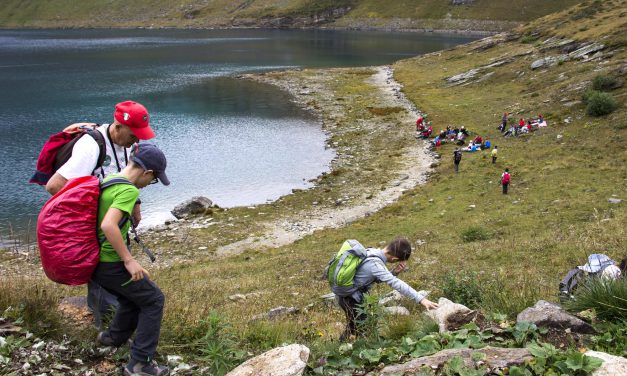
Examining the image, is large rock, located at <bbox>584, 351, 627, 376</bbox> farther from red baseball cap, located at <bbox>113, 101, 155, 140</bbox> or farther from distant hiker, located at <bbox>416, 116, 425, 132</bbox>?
distant hiker, located at <bbox>416, 116, 425, 132</bbox>

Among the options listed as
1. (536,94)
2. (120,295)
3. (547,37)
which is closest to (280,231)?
(120,295)

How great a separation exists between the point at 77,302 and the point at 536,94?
58384mm

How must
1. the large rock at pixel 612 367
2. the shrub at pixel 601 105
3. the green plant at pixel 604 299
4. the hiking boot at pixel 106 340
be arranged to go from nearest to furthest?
the large rock at pixel 612 367
the green plant at pixel 604 299
the hiking boot at pixel 106 340
the shrub at pixel 601 105

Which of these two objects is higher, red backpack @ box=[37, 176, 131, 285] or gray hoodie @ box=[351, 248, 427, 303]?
red backpack @ box=[37, 176, 131, 285]

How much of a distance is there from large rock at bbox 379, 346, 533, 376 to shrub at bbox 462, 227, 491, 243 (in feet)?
54.8

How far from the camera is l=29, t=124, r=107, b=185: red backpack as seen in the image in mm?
6902

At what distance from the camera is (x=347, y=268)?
24.7 feet

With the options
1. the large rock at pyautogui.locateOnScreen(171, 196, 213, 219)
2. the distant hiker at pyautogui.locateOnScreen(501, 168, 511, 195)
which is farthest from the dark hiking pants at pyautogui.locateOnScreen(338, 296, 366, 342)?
the large rock at pyautogui.locateOnScreen(171, 196, 213, 219)

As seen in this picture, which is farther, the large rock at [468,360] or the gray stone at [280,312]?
the gray stone at [280,312]

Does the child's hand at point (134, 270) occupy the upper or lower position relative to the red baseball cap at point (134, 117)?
lower

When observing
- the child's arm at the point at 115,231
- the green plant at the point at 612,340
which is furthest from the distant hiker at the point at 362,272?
the child's arm at the point at 115,231

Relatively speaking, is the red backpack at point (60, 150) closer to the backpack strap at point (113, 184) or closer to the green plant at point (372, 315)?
the backpack strap at point (113, 184)

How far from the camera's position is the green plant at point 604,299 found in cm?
645

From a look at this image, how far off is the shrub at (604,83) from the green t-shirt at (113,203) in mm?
52543
